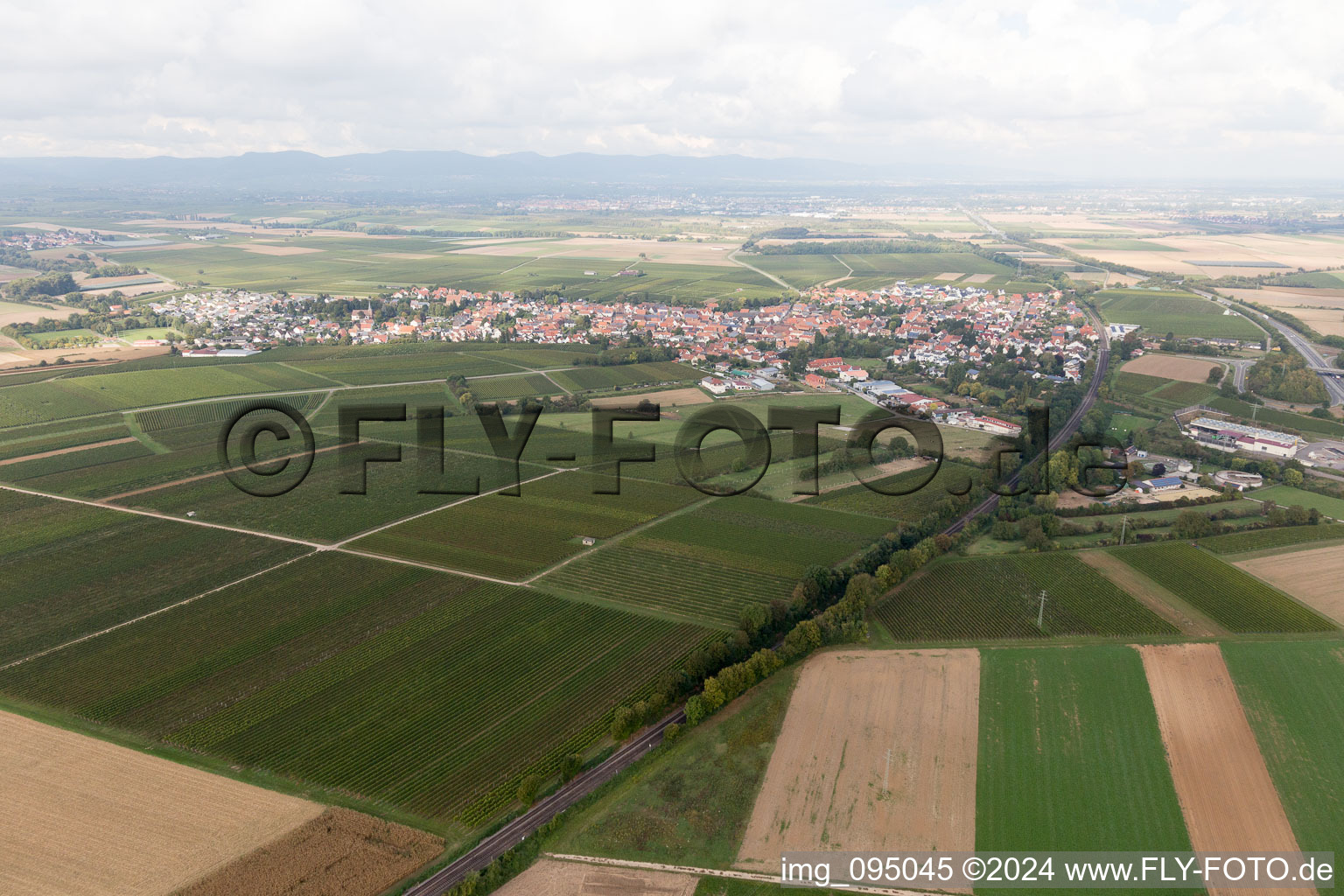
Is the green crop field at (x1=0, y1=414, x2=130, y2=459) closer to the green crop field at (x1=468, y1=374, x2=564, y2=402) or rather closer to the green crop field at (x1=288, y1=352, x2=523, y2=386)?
the green crop field at (x1=288, y1=352, x2=523, y2=386)

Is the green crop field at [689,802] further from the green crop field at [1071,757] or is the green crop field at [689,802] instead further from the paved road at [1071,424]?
the paved road at [1071,424]

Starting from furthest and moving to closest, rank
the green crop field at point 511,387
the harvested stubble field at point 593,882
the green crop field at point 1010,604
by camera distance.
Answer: the green crop field at point 511,387 → the green crop field at point 1010,604 → the harvested stubble field at point 593,882

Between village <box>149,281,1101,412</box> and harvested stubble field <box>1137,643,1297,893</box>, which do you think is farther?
village <box>149,281,1101,412</box>

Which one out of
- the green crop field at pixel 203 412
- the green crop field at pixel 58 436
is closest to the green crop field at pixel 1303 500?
the green crop field at pixel 203 412

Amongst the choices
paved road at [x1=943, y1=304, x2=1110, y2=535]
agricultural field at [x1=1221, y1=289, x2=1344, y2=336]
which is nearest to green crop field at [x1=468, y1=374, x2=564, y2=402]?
paved road at [x1=943, y1=304, x2=1110, y2=535]

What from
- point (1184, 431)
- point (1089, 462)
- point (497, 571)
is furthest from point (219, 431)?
point (1184, 431)

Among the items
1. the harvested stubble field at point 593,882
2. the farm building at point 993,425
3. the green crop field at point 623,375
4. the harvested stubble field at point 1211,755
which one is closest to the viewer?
the harvested stubble field at point 593,882

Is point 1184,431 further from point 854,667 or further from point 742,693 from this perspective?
point 742,693
